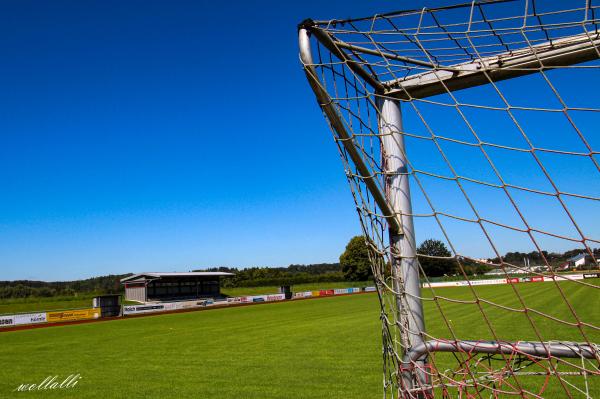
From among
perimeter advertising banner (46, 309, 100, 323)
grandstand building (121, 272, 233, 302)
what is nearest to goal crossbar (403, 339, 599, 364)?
perimeter advertising banner (46, 309, 100, 323)

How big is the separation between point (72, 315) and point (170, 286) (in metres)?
13.3

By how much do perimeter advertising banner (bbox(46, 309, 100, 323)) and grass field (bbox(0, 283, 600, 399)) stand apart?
9.62 meters

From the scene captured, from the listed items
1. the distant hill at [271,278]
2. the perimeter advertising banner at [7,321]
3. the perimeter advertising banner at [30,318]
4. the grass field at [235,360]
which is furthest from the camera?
the distant hill at [271,278]

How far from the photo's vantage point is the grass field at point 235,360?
19.8ft

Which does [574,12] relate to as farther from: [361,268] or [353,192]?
[361,268]

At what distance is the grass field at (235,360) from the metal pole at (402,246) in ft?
11.3

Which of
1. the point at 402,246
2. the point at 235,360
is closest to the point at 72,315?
the point at 235,360

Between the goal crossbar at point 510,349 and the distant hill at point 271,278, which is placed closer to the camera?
the goal crossbar at point 510,349

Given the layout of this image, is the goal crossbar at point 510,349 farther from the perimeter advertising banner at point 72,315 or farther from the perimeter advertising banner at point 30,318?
the perimeter advertising banner at point 72,315

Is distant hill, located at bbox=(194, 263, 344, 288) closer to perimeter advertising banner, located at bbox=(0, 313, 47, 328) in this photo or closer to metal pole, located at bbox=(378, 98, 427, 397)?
perimeter advertising banner, located at bbox=(0, 313, 47, 328)

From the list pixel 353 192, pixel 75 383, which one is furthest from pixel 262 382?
pixel 353 192

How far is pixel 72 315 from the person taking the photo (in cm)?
2339

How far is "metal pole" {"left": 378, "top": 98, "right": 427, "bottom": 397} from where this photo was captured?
2248mm

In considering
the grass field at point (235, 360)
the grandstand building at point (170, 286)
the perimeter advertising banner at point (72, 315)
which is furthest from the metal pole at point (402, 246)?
the grandstand building at point (170, 286)
